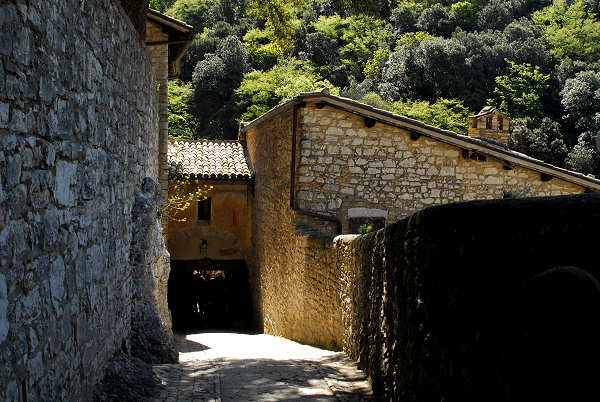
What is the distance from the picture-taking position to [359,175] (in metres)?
11.1

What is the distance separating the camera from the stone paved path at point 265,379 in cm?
513

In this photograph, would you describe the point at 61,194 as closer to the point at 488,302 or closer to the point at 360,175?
the point at 488,302

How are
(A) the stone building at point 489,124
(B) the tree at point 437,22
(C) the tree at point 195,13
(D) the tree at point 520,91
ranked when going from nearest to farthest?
(A) the stone building at point 489,124 → (D) the tree at point 520,91 → (C) the tree at point 195,13 → (B) the tree at point 437,22

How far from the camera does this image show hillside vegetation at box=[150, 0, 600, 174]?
110 ft

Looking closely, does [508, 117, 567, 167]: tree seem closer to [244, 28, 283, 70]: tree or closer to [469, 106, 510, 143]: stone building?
[244, 28, 283, 70]: tree

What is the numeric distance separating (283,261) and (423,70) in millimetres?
27616

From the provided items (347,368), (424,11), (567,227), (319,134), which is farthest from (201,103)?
(567,227)

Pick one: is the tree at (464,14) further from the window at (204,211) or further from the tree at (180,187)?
the tree at (180,187)

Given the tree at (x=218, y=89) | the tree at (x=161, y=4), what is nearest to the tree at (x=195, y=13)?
the tree at (x=161, y=4)

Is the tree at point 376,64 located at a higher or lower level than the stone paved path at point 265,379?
higher

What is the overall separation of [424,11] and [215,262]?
112 ft

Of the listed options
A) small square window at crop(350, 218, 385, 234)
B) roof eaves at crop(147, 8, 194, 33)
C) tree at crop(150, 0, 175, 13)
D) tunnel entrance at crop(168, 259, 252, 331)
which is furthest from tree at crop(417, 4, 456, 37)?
roof eaves at crop(147, 8, 194, 33)

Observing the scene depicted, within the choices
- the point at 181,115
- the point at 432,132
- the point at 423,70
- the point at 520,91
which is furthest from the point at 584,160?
the point at 432,132

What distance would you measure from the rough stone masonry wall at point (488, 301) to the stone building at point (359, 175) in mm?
5916
